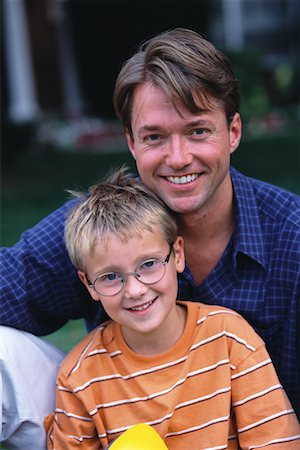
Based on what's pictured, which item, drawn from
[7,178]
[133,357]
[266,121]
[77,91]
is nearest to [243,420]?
[133,357]

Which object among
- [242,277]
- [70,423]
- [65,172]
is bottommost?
[65,172]

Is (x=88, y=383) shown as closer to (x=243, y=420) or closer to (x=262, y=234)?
(x=243, y=420)

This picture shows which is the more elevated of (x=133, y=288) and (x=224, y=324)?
(x=133, y=288)

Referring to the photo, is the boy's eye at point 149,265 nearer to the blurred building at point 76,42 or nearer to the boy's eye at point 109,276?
the boy's eye at point 109,276

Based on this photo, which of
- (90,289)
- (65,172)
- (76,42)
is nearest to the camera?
(90,289)

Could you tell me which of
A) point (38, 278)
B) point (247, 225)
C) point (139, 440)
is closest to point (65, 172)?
point (38, 278)

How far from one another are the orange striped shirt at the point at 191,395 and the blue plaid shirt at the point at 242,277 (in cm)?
18

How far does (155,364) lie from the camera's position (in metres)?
2.33

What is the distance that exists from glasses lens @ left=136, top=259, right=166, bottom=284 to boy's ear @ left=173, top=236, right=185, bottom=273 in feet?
0.37

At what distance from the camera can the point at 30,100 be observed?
1340cm

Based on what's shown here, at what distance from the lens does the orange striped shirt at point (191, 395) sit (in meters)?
2.27

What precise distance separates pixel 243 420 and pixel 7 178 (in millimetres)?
7952

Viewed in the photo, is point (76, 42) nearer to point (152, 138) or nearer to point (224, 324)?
point (152, 138)

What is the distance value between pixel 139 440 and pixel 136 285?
0.43 metres
